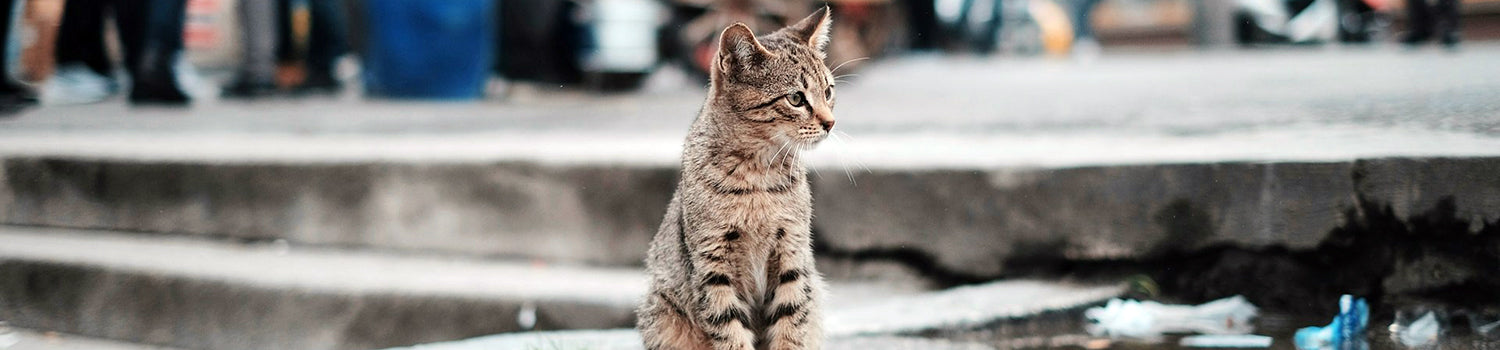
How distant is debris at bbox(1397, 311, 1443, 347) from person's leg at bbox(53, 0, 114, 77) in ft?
21.9

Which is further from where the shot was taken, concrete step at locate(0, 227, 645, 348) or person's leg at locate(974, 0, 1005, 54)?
person's leg at locate(974, 0, 1005, 54)

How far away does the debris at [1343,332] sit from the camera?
8.78ft

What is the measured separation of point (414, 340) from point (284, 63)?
6.29 m

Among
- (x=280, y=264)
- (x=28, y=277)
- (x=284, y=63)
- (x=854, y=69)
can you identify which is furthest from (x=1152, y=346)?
(x=284, y=63)

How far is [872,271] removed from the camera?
3432 mm

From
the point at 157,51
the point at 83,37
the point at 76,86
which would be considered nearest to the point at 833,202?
the point at 157,51

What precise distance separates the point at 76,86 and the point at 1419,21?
10280 millimetres

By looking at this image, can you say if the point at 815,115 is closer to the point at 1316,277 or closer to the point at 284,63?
the point at 1316,277

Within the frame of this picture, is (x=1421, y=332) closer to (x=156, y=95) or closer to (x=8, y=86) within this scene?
(x=8, y=86)

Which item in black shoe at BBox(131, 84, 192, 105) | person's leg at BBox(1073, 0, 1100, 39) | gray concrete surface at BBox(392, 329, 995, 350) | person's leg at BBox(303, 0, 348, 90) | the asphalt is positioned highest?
person's leg at BBox(1073, 0, 1100, 39)

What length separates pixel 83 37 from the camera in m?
7.49

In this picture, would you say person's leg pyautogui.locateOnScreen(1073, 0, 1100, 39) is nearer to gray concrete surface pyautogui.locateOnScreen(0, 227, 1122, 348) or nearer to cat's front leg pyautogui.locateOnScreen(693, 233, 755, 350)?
gray concrete surface pyautogui.locateOnScreen(0, 227, 1122, 348)

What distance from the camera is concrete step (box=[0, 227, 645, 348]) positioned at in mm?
3275

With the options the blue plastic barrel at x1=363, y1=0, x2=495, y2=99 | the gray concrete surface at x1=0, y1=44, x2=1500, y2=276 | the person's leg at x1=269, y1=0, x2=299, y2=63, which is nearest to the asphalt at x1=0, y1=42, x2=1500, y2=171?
the gray concrete surface at x1=0, y1=44, x2=1500, y2=276
